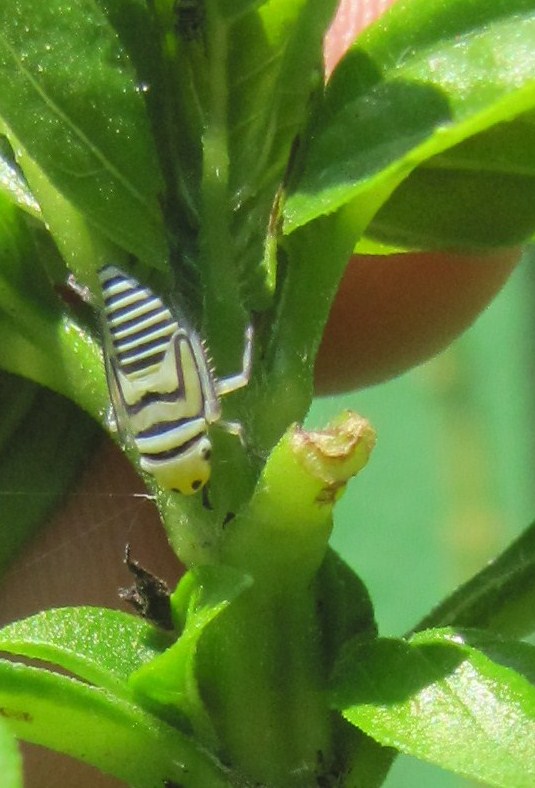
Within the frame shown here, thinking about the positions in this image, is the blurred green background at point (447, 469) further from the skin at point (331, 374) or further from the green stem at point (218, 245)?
the green stem at point (218, 245)

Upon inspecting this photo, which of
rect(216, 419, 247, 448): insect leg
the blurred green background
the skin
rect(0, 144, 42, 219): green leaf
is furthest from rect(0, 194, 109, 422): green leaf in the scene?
the blurred green background

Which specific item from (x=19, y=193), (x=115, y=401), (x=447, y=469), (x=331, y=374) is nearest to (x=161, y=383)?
(x=115, y=401)

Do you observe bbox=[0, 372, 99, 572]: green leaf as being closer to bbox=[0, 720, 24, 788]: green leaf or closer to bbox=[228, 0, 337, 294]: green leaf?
bbox=[228, 0, 337, 294]: green leaf

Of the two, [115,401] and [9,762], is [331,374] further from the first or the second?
[9,762]

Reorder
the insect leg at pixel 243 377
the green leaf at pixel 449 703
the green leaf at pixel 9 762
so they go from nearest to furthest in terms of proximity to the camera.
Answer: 1. the green leaf at pixel 9 762
2. the green leaf at pixel 449 703
3. the insect leg at pixel 243 377

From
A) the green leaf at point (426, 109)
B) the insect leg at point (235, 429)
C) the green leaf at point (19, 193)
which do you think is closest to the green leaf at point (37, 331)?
the green leaf at point (19, 193)

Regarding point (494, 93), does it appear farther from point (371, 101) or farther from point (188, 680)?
point (188, 680)
